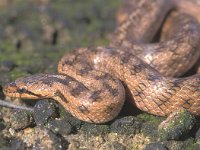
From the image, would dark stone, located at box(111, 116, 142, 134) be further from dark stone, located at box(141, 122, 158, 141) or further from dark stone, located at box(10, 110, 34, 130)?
dark stone, located at box(10, 110, 34, 130)

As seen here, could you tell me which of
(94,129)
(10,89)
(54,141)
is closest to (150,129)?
(94,129)

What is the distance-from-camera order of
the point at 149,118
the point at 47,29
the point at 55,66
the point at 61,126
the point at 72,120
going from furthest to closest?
1. the point at 47,29
2. the point at 55,66
3. the point at 149,118
4. the point at 72,120
5. the point at 61,126

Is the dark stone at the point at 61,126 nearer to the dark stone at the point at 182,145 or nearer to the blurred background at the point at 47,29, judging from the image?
the dark stone at the point at 182,145

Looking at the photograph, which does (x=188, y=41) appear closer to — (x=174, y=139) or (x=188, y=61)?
(x=188, y=61)

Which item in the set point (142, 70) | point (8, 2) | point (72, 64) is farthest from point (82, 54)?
point (8, 2)

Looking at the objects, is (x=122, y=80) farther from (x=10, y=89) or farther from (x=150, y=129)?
(x=10, y=89)

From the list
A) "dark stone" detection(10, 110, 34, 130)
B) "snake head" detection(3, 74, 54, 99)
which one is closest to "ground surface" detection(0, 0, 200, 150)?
"dark stone" detection(10, 110, 34, 130)
